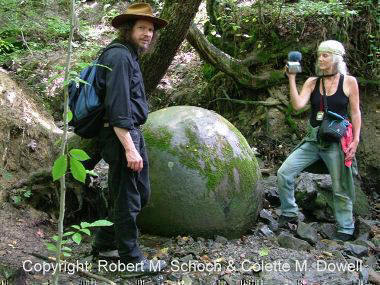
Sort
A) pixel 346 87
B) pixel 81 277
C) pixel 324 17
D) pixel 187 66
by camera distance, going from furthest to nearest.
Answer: pixel 187 66
pixel 324 17
pixel 346 87
pixel 81 277

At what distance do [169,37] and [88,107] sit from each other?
1.65 m

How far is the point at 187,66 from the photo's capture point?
9883 millimetres

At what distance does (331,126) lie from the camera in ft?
15.6

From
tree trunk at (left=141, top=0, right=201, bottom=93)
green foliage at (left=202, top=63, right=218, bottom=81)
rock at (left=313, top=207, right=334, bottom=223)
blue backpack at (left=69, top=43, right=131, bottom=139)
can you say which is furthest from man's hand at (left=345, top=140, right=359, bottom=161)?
green foliage at (left=202, top=63, right=218, bottom=81)

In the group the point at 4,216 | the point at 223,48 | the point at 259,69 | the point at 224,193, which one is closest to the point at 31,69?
the point at 223,48

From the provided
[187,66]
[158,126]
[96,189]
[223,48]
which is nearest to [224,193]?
[158,126]

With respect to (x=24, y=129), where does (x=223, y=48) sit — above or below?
above

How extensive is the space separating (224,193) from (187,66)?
584cm

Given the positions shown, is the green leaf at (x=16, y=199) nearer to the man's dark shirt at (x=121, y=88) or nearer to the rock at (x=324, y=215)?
the man's dark shirt at (x=121, y=88)

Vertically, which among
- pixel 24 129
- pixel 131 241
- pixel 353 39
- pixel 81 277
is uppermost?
pixel 353 39

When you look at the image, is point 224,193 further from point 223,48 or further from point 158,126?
point 223,48

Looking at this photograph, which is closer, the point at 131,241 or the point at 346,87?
the point at 131,241

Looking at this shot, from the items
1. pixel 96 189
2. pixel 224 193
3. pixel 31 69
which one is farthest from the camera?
pixel 31 69

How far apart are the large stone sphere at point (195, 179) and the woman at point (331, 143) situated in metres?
0.58
